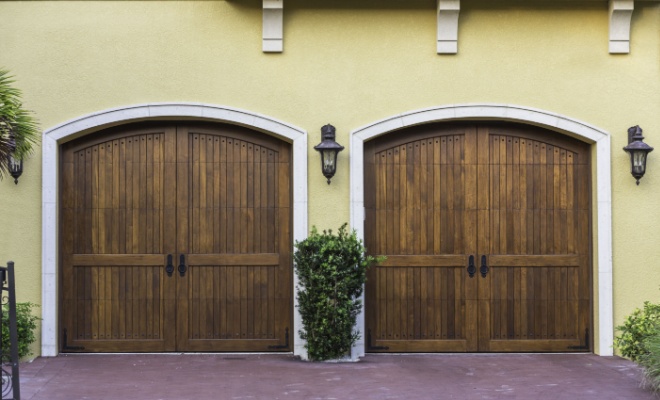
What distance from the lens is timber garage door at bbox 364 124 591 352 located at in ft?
33.5

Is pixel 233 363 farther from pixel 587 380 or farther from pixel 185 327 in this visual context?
pixel 587 380

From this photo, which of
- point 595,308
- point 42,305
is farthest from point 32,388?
point 595,308

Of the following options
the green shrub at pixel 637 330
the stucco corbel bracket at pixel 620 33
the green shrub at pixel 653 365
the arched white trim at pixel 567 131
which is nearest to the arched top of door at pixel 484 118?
the arched white trim at pixel 567 131

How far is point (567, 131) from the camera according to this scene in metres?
10.1

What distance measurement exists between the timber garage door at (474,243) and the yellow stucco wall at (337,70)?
17.4 inches

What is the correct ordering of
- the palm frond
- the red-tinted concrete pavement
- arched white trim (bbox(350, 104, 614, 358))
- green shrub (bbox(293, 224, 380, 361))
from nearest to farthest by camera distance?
the red-tinted concrete pavement → the palm frond → green shrub (bbox(293, 224, 380, 361)) → arched white trim (bbox(350, 104, 614, 358))

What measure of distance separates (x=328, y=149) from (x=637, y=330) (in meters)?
3.76

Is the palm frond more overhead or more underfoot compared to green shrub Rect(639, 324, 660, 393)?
more overhead

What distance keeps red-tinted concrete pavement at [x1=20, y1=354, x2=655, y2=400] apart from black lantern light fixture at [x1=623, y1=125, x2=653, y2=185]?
213 centimetres

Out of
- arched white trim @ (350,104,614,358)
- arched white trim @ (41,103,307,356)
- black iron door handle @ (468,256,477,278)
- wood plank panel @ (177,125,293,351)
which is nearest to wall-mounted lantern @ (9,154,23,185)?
arched white trim @ (41,103,307,356)

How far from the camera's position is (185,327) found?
10.2 meters

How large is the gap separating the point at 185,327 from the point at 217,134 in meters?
2.26

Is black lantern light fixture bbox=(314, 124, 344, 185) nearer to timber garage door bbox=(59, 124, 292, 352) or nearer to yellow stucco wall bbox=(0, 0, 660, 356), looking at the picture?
yellow stucco wall bbox=(0, 0, 660, 356)

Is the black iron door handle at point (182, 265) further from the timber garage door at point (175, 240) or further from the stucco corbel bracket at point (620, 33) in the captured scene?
the stucco corbel bracket at point (620, 33)
